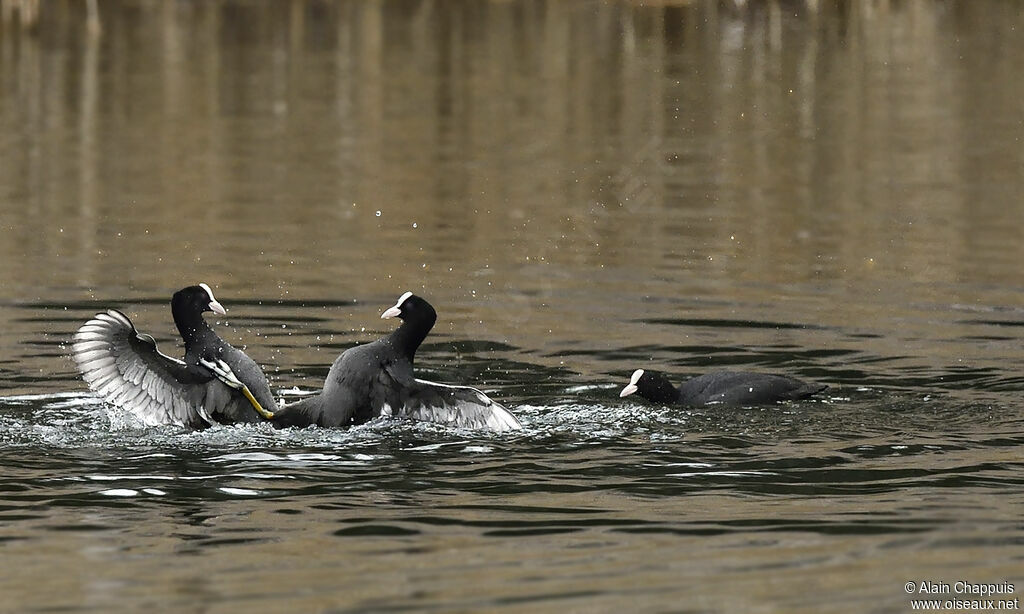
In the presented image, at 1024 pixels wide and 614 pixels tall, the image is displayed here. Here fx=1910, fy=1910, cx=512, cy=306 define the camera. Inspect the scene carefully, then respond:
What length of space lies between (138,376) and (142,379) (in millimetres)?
26

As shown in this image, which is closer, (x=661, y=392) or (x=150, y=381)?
(x=150, y=381)

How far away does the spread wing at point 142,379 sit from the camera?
9.99m

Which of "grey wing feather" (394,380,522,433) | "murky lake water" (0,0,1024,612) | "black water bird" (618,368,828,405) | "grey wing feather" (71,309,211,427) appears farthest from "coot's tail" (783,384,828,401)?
"grey wing feather" (71,309,211,427)

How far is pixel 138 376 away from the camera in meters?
10.0

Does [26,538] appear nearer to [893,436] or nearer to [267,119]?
[893,436]

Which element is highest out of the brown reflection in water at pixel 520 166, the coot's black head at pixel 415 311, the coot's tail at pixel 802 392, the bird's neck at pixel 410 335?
the brown reflection in water at pixel 520 166

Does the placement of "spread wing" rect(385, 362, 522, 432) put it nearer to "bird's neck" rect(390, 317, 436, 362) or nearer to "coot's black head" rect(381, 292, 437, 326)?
"bird's neck" rect(390, 317, 436, 362)

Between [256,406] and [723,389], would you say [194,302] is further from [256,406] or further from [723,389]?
[723,389]

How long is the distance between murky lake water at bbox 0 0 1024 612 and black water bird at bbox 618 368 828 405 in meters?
0.21

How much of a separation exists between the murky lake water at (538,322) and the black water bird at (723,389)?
21 cm

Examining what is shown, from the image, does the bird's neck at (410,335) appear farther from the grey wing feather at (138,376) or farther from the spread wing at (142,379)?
the grey wing feather at (138,376)

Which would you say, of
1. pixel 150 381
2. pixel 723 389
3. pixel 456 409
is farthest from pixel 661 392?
pixel 150 381

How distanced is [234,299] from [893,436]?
5.97 meters

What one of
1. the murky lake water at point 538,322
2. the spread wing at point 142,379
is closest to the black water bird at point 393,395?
the murky lake water at point 538,322
